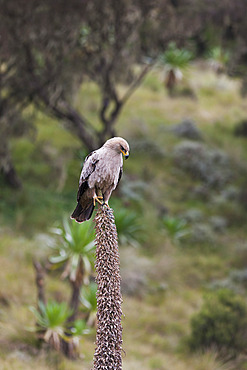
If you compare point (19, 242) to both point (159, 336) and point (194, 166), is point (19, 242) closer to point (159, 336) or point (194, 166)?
point (159, 336)

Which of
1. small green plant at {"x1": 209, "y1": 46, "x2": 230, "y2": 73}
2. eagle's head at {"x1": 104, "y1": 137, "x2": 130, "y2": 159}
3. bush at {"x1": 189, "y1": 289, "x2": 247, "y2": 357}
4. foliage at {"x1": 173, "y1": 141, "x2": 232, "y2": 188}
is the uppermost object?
small green plant at {"x1": 209, "y1": 46, "x2": 230, "y2": 73}

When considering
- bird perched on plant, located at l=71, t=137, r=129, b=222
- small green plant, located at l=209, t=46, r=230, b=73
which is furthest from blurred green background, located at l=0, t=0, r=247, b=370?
bird perched on plant, located at l=71, t=137, r=129, b=222

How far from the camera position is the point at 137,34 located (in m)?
17.4

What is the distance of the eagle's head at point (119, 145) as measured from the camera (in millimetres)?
3398

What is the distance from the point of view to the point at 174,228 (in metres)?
17.5

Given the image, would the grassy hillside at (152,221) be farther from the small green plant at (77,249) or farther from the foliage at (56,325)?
the small green plant at (77,249)

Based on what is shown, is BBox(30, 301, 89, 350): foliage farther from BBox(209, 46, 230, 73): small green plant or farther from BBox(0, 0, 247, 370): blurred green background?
BBox(209, 46, 230, 73): small green plant

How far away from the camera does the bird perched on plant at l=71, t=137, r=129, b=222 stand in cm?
356

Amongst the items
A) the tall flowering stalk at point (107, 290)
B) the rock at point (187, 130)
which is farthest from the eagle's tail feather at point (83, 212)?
the rock at point (187, 130)

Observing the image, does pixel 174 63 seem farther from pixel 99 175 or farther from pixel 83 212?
pixel 99 175

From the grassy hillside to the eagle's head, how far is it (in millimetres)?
6835

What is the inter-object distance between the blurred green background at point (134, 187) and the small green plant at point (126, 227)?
6 cm

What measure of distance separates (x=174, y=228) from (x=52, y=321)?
8.30 m

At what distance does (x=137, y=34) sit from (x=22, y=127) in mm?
5090
